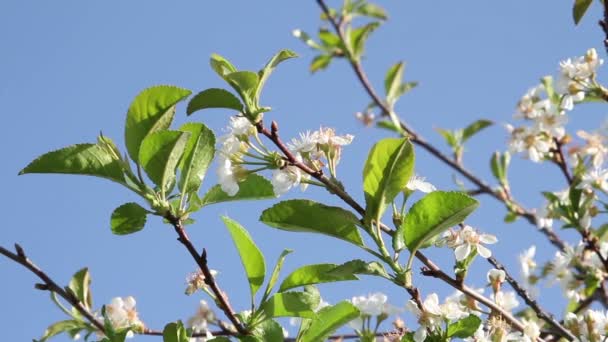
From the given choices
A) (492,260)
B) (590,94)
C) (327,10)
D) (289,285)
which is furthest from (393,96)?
(289,285)

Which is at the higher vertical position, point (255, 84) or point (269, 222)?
point (255, 84)

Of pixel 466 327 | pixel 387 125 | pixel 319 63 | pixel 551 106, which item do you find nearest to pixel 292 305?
pixel 466 327

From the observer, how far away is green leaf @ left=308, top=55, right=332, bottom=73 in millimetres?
4617

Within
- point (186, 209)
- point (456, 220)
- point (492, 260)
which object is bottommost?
point (492, 260)

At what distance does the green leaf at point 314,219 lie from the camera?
1501mm

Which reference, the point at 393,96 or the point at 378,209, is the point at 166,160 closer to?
the point at 378,209

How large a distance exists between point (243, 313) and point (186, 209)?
0.28m

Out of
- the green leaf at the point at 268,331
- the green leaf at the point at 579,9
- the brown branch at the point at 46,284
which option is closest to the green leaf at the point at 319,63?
the green leaf at the point at 579,9

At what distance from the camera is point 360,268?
57.8 inches

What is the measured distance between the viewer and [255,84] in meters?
1.57

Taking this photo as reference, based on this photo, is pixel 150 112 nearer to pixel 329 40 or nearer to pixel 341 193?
pixel 341 193

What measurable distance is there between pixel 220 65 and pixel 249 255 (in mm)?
422

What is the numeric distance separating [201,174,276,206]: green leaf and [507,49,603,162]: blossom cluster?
1.47m

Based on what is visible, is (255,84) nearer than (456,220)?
No
